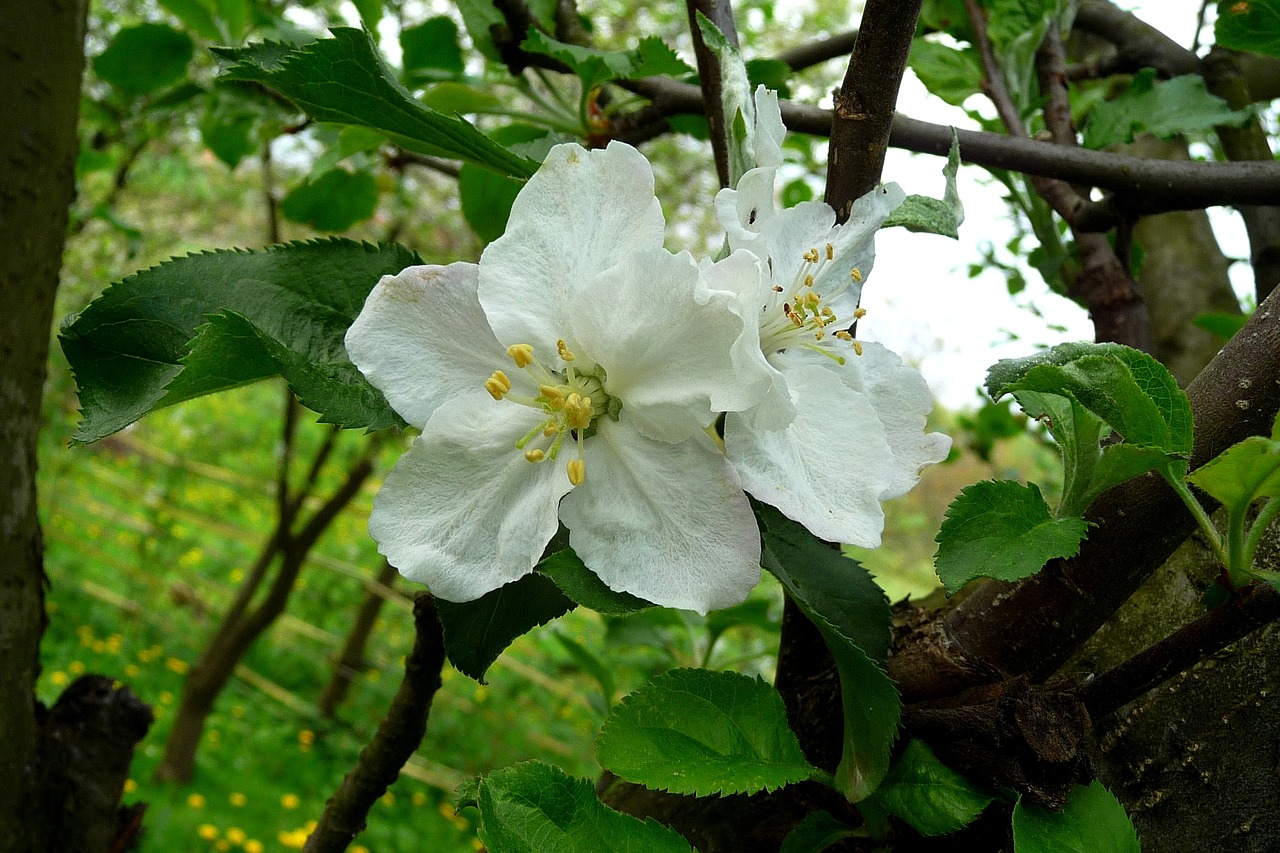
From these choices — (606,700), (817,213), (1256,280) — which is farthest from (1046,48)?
(606,700)

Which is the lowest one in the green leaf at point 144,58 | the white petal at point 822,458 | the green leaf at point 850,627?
the green leaf at point 850,627

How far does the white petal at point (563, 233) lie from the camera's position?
0.46m

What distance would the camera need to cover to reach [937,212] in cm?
53

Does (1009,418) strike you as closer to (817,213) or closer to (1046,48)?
(1046,48)

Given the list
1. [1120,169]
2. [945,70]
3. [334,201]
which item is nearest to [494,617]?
[1120,169]

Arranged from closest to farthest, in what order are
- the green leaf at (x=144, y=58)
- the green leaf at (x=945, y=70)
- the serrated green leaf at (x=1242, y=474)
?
the serrated green leaf at (x=1242, y=474) < the green leaf at (x=945, y=70) < the green leaf at (x=144, y=58)

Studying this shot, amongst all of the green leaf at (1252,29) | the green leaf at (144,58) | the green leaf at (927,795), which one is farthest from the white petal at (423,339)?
the green leaf at (144,58)

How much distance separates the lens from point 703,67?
26.0 inches

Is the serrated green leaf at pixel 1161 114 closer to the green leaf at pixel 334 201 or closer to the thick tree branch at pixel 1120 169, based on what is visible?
the thick tree branch at pixel 1120 169

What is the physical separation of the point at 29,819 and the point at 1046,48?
1.41 m

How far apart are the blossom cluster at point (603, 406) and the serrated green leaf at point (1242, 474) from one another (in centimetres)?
15

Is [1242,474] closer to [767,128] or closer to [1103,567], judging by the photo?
[1103,567]

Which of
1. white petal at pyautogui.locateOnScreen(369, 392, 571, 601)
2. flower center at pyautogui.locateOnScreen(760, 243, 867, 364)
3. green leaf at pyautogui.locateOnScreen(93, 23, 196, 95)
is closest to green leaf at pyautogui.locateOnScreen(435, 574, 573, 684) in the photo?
white petal at pyautogui.locateOnScreen(369, 392, 571, 601)

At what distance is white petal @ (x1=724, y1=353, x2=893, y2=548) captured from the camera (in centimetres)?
46
